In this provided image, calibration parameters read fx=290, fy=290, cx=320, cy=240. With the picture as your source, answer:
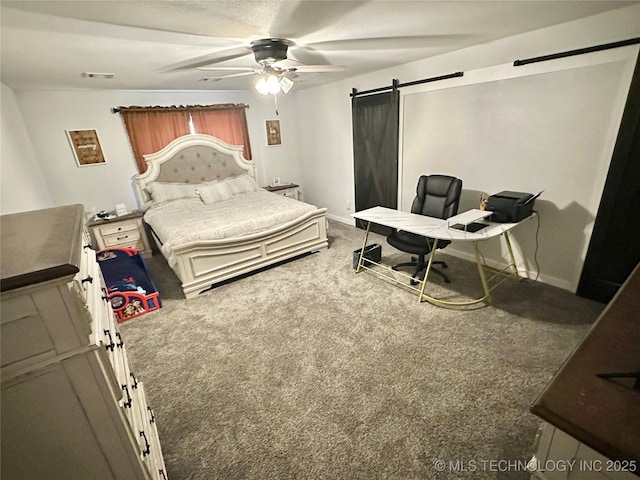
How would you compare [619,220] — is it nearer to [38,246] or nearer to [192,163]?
[38,246]

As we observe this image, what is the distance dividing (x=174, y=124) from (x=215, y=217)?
72.1 inches

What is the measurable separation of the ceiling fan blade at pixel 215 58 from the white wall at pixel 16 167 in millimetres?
1572

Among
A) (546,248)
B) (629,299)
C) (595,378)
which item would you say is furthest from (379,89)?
(595,378)

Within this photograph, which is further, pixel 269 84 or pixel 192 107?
pixel 192 107

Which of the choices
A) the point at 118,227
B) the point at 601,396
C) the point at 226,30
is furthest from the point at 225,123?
the point at 601,396

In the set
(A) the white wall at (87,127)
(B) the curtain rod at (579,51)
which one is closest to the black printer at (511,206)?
(B) the curtain rod at (579,51)

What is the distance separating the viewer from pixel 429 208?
2980 millimetres

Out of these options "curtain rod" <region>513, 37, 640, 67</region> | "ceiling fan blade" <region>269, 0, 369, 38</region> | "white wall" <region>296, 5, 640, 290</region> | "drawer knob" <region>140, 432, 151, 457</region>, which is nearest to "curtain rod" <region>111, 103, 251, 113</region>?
"white wall" <region>296, 5, 640, 290</region>

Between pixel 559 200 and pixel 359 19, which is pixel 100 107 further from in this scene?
pixel 559 200

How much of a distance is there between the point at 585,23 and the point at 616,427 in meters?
2.80

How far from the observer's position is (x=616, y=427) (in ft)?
2.08

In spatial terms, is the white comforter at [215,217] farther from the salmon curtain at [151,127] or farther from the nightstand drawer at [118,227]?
the salmon curtain at [151,127]

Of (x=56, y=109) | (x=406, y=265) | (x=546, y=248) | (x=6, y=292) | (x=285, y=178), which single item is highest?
(x=56, y=109)

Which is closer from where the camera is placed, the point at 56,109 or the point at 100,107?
the point at 56,109
